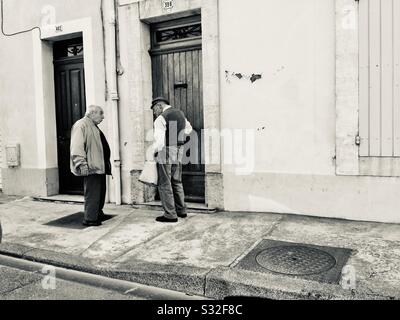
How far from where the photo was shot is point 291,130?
621cm

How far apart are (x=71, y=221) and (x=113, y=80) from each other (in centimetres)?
259

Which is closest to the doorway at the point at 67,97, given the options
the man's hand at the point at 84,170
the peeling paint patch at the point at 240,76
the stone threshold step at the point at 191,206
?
the stone threshold step at the point at 191,206

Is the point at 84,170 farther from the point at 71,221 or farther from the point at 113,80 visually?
the point at 113,80

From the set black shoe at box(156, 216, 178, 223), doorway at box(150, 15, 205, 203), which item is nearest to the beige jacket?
black shoe at box(156, 216, 178, 223)

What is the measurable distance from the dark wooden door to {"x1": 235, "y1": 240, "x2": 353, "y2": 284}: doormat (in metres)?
4.98

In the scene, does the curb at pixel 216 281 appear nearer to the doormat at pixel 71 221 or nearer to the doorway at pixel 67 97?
the doormat at pixel 71 221

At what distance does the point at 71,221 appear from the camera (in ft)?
21.6

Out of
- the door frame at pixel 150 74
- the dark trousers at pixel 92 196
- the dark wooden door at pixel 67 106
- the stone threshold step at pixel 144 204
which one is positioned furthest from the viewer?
the dark wooden door at pixel 67 106

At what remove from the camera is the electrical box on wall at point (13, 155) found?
28.7ft

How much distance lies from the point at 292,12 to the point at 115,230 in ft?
13.1

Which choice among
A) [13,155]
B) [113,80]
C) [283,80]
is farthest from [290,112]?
[13,155]

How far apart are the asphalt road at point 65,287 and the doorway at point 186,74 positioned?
3095 millimetres
